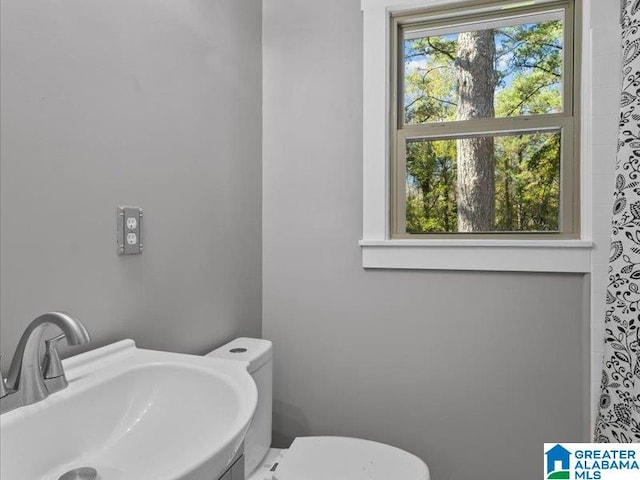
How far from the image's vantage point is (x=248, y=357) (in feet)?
4.32

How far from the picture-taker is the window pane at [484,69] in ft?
5.04

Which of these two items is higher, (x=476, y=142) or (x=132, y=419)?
(x=476, y=142)

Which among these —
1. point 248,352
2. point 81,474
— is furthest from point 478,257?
point 81,474

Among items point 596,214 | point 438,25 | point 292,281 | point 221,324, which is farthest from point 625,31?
point 221,324

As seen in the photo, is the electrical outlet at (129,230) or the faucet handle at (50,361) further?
the electrical outlet at (129,230)

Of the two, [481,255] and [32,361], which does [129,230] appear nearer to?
[32,361]

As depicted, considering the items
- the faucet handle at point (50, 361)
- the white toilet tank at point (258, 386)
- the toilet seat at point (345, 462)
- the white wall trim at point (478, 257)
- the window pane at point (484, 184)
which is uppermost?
the window pane at point (484, 184)

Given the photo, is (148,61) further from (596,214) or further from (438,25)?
(596,214)

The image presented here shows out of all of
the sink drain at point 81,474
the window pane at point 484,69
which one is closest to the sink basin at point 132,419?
the sink drain at point 81,474

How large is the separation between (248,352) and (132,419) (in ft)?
1.62

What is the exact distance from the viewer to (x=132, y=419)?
0.90m

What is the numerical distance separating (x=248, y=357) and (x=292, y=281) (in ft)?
1.57

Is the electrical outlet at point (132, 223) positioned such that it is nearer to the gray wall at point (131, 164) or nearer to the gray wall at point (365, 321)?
the gray wall at point (131, 164)

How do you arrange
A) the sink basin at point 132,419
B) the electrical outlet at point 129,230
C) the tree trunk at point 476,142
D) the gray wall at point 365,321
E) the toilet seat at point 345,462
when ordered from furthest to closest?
the tree trunk at point 476,142 < the gray wall at point 365,321 < the toilet seat at point 345,462 < the electrical outlet at point 129,230 < the sink basin at point 132,419
